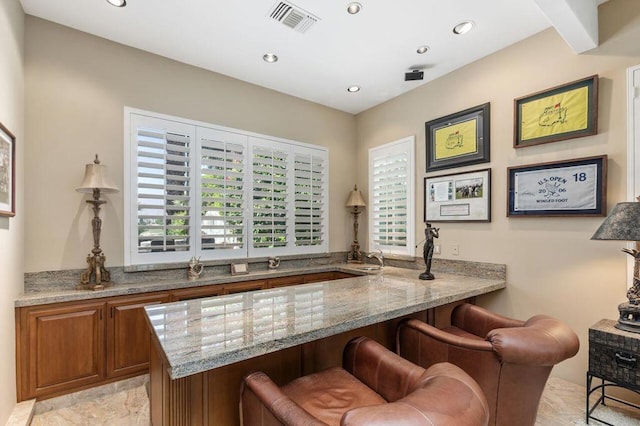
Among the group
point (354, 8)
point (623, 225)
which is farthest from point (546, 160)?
point (354, 8)

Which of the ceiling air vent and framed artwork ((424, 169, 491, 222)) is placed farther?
framed artwork ((424, 169, 491, 222))

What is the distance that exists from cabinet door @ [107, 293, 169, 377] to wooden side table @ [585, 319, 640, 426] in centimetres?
339

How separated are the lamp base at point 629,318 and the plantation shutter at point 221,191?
3.33m

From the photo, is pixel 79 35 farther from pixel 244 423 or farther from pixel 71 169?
pixel 244 423

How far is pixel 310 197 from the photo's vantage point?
4.26 metres

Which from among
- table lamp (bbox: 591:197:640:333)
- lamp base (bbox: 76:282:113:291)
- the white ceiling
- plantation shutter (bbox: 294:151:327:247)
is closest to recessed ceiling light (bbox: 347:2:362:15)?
the white ceiling

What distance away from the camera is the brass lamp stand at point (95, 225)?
103 inches

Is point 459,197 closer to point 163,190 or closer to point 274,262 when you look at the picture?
point 274,262

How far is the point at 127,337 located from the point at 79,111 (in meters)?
2.03

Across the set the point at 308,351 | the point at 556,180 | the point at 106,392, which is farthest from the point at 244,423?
the point at 556,180

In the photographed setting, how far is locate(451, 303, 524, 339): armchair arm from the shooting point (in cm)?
211

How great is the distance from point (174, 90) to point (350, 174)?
2586 millimetres

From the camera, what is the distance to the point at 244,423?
131 centimetres

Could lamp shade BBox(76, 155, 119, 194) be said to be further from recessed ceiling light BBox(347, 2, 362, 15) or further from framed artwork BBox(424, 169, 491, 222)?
framed artwork BBox(424, 169, 491, 222)
